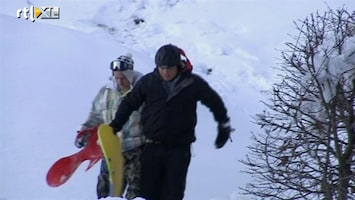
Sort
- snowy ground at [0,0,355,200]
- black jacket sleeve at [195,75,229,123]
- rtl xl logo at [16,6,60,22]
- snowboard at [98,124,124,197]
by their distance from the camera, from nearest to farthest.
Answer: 1. black jacket sleeve at [195,75,229,123]
2. snowboard at [98,124,124,197]
3. snowy ground at [0,0,355,200]
4. rtl xl logo at [16,6,60,22]

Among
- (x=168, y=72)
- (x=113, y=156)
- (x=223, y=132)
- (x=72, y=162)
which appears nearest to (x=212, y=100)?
(x=223, y=132)

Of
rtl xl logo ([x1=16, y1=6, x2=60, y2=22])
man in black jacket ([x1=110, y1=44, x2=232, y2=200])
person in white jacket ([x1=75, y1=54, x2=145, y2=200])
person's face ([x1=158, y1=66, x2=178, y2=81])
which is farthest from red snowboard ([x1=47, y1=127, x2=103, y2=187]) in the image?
rtl xl logo ([x1=16, y1=6, x2=60, y2=22])

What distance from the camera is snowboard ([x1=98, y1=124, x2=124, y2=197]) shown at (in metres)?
5.64

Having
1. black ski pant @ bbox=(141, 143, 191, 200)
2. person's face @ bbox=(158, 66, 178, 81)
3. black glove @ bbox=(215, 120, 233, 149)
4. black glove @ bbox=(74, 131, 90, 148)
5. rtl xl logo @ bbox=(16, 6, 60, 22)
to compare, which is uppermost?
rtl xl logo @ bbox=(16, 6, 60, 22)

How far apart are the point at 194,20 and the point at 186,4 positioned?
650mm

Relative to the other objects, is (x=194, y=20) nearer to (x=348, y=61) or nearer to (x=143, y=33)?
(x=143, y=33)

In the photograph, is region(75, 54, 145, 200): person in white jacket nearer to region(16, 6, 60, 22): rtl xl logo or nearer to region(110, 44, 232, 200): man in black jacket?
region(110, 44, 232, 200): man in black jacket

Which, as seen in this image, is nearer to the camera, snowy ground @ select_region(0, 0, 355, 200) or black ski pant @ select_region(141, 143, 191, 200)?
black ski pant @ select_region(141, 143, 191, 200)

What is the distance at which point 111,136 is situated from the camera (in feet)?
18.5

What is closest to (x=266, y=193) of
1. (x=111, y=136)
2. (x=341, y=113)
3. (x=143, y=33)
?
(x=341, y=113)

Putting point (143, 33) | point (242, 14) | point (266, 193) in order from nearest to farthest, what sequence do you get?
1. point (266, 193)
2. point (143, 33)
3. point (242, 14)

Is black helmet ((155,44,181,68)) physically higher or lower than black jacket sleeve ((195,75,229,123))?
higher

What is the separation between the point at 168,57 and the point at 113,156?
0.85 m

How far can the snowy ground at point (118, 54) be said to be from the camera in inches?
325
